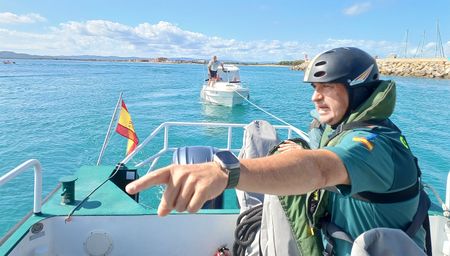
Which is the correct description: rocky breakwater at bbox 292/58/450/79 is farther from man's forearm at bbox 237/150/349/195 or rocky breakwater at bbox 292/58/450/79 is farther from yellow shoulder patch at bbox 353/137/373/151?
man's forearm at bbox 237/150/349/195

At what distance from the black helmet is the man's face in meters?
0.05

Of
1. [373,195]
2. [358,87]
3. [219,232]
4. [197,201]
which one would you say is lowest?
[219,232]

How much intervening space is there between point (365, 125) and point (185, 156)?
8.33 feet

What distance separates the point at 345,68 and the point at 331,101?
0.18m

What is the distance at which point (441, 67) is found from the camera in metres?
59.2

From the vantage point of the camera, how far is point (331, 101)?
171cm

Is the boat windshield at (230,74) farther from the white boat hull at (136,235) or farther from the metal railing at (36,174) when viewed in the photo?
the metal railing at (36,174)

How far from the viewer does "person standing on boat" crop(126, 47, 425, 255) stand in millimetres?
883

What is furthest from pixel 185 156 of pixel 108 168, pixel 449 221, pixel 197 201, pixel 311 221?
pixel 197 201

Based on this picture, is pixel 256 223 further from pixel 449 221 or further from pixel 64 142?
pixel 64 142

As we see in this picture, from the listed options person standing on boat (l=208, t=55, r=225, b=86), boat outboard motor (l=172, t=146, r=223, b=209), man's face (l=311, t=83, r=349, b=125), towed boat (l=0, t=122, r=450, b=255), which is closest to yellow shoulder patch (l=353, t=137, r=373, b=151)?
man's face (l=311, t=83, r=349, b=125)

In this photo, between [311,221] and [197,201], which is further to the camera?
[311,221]

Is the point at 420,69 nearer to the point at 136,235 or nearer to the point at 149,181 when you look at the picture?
the point at 136,235

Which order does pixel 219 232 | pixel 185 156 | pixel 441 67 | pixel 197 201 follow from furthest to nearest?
pixel 441 67, pixel 185 156, pixel 219 232, pixel 197 201
